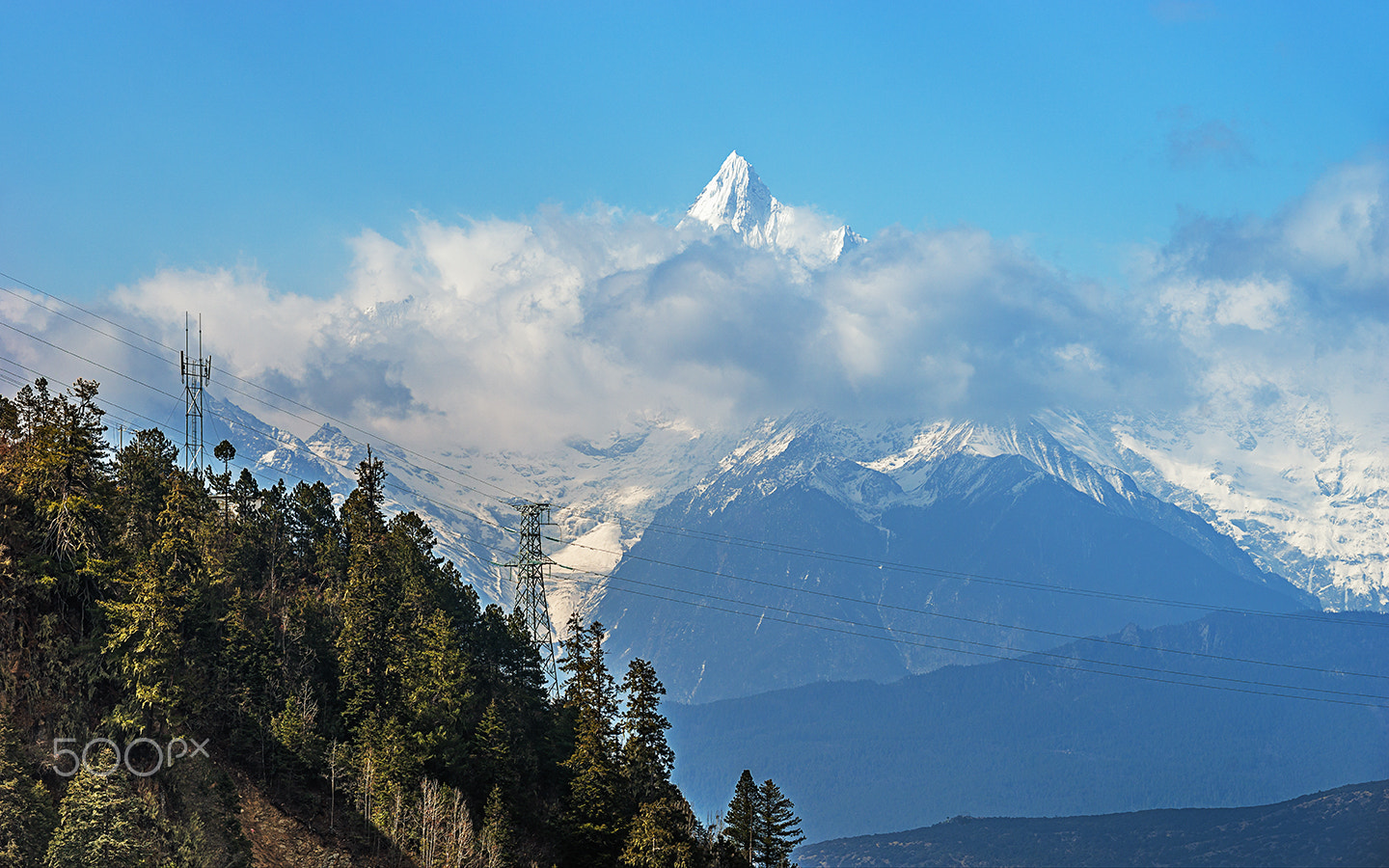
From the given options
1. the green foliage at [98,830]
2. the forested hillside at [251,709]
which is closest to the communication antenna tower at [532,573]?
the forested hillside at [251,709]

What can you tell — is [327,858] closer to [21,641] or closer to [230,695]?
[230,695]

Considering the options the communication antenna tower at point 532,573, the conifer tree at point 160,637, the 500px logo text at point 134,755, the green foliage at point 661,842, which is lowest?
the green foliage at point 661,842

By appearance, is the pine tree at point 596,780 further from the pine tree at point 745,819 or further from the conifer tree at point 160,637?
the conifer tree at point 160,637

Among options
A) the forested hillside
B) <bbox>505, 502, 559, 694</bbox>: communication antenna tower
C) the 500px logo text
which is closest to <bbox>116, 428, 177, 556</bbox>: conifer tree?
the forested hillside

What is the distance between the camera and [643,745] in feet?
433

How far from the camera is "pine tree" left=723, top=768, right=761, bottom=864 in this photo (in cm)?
13262

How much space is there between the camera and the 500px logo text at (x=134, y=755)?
95.6 metres

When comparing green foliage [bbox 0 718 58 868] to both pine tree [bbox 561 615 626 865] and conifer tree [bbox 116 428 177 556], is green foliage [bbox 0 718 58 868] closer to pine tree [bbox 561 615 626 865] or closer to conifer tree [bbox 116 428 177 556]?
conifer tree [bbox 116 428 177 556]

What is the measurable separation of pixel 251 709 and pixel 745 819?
50.8 m

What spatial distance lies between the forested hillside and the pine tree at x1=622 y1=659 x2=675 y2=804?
27 cm

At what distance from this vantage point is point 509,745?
135 meters

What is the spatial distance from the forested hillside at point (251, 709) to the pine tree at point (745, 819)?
9.69ft

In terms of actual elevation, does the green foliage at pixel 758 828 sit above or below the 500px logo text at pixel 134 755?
below

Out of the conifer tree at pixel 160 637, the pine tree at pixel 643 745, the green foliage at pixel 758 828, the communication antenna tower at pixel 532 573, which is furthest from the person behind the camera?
the communication antenna tower at pixel 532 573
